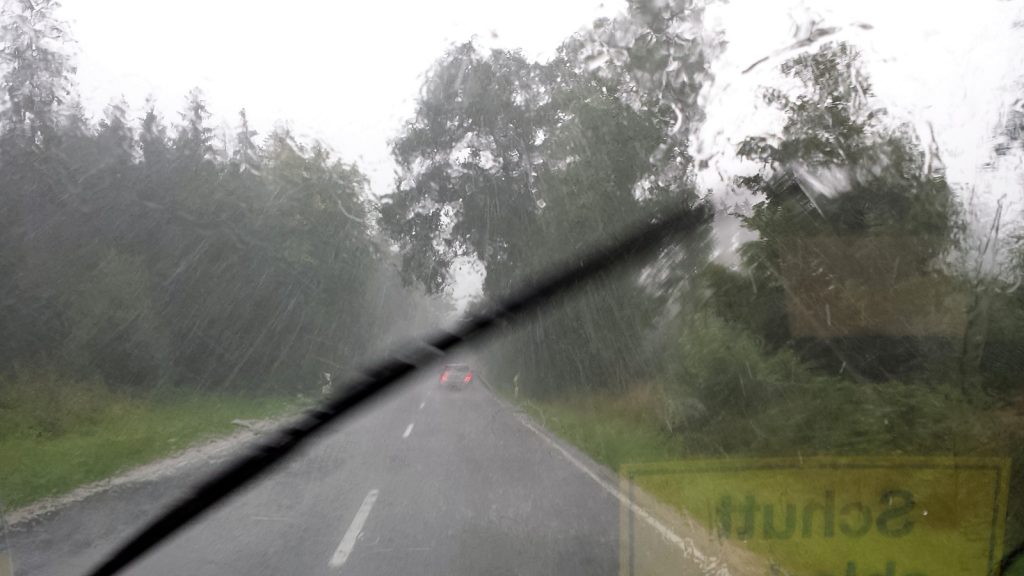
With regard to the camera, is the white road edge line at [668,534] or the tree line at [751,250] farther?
the tree line at [751,250]

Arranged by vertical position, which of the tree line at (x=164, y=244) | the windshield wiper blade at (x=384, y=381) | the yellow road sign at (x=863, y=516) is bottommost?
the yellow road sign at (x=863, y=516)

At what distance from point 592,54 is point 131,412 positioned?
1348 cm

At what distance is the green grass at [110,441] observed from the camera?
1173cm

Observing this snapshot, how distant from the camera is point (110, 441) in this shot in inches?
601

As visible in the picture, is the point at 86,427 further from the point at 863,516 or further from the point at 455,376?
the point at 455,376

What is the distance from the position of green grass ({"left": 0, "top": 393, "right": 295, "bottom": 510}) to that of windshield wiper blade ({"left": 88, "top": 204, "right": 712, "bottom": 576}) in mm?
1672

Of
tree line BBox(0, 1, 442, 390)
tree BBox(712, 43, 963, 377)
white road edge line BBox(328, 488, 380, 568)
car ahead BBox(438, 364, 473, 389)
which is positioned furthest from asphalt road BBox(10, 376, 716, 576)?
car ahead BBox(438, 364, 473, 389)

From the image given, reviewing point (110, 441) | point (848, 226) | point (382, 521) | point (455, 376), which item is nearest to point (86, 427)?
point (110, 441)

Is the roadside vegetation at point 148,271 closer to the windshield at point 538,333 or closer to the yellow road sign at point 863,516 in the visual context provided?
the windshield at point 538,333

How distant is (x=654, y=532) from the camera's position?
8.50 meters

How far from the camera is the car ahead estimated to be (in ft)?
107

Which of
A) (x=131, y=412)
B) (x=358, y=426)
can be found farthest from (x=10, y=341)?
(x=358, y=426)

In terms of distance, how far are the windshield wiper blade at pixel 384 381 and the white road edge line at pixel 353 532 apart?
181 centimetres

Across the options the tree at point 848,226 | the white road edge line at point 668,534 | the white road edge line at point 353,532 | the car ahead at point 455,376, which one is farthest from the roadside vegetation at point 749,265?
the car ahead at point 455,376
